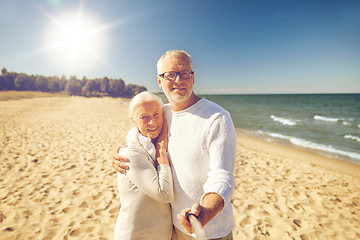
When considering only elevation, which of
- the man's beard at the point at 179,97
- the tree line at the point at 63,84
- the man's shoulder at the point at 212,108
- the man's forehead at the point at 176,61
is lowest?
the man's shoulder at the point at 212,108

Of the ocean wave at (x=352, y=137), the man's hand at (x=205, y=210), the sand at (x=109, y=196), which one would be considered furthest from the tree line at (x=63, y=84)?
the man's hand at (x=205, y=210)

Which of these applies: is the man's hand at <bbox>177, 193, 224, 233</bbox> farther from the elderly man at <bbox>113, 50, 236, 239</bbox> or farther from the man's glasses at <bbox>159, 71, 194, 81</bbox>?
the man's glasses at <bbox>159, 71, 194, 81</bbox>

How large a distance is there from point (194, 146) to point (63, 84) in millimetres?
93611

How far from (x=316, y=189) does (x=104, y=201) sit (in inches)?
233

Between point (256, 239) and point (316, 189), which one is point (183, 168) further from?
point (316, 189)

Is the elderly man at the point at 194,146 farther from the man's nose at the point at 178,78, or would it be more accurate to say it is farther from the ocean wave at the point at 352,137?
the ocean wave at the point at 352,137

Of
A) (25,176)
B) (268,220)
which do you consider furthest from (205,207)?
(25,176)

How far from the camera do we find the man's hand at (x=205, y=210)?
80cm

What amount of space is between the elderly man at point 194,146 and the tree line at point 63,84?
207 feet

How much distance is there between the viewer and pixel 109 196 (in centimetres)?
434

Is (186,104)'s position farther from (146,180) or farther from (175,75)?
(146,180)

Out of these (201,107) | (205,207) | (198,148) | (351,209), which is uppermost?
(201,107)

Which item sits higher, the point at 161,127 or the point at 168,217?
the point at 161,127

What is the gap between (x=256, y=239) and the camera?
3.19 m
